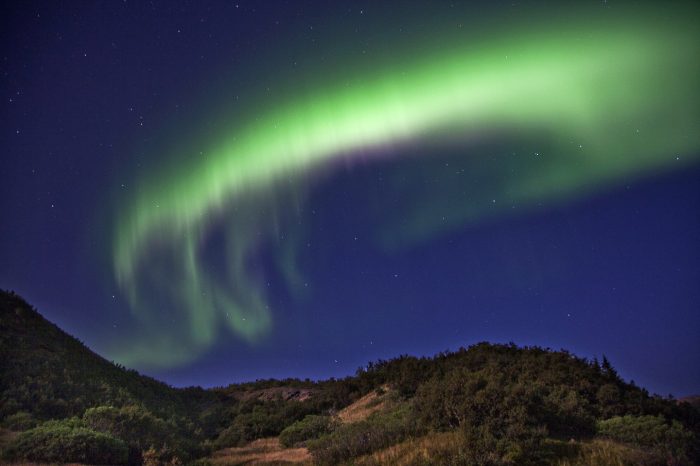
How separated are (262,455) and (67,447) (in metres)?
6.57

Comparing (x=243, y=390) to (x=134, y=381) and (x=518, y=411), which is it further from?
(x=518, y=411)

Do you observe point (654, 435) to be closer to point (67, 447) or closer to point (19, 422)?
point (67, 447)

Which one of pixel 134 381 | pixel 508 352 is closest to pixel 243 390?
pixel 134 381

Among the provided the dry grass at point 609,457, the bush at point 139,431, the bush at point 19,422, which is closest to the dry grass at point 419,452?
the dry grass at point 609,457

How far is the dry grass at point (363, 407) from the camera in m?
21.6

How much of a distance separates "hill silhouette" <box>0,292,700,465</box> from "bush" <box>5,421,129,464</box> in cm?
3

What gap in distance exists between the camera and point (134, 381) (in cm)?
3147

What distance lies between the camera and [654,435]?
13.0 metres

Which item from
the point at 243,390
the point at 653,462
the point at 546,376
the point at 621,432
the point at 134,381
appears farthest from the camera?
the point at 243,390

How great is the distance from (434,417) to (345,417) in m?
9.28

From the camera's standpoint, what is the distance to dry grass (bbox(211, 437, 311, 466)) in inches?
597

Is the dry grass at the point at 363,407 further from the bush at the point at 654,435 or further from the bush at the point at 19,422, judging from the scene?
the bush at the point at 19,422

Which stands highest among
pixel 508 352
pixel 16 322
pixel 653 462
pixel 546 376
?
pixel 16 322

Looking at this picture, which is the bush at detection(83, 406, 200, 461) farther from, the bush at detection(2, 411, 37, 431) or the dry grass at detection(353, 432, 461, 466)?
the dry grass at detection(353, 432, 461, 466)
